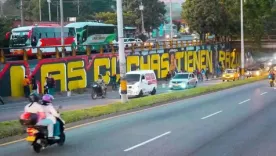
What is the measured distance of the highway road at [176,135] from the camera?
1200 cm

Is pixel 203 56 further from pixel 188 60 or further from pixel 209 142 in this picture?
pixel 209 142

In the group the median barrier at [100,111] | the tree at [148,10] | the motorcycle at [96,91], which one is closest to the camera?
the median barrier at [100,111]

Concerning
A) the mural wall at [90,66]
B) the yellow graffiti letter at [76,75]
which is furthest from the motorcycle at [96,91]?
the yellow graffiti letter at [76,75]

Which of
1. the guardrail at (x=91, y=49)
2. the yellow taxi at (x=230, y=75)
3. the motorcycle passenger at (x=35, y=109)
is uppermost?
the guardrail at (x=91, y=49)

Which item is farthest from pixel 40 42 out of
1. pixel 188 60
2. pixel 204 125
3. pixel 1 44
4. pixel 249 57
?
pixel 249 57

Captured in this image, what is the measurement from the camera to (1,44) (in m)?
43.2

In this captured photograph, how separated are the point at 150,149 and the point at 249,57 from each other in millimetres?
79809

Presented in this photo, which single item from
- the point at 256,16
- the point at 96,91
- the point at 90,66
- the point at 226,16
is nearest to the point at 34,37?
the point at 90,66

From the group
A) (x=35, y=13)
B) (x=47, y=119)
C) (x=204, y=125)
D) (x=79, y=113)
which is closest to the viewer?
(x=47, y=119)

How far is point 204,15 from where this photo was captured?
6731 centimetres

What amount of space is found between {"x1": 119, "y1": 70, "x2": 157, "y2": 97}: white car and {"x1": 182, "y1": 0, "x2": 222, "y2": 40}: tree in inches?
1353

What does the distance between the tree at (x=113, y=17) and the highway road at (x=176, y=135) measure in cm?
5522

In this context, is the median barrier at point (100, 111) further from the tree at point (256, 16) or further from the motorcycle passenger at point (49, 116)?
the tree at point (256, 16)

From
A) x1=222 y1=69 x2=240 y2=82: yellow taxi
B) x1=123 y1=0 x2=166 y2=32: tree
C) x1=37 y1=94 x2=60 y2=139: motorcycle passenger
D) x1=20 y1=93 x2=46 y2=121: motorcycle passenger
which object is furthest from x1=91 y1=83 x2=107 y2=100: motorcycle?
x1=123 y1=0 x2=166 y2=32: tree
